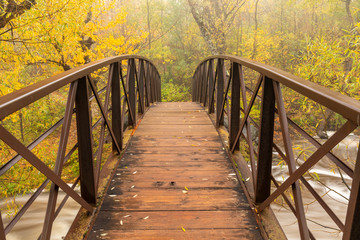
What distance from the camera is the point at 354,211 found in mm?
1005

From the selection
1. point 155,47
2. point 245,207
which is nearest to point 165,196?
point 245,207

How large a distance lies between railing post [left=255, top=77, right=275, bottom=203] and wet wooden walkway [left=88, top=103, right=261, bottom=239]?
0.69 ft

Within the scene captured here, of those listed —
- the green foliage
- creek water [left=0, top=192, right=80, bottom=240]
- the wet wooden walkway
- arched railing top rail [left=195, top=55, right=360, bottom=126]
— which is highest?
arched railing top rail [left=195, top=55, right=360, bottom=126]

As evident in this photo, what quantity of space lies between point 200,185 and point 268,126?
0.95 m

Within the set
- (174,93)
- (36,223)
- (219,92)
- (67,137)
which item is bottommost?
(36,223)

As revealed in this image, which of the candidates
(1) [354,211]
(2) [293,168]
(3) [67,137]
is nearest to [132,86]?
(3) [67,137]

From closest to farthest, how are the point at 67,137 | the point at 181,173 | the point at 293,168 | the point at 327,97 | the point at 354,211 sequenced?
the point at 354,211
the point at 327,97
the point at 293,168
the point at 67,137
the point at 181,173

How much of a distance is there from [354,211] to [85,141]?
1.79 meters

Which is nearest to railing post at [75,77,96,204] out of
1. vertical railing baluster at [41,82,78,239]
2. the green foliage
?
vertical railing baluster at [41,82,78,239]

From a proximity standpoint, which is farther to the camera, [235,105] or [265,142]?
[235,105]

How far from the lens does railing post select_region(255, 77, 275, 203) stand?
2.03 meters

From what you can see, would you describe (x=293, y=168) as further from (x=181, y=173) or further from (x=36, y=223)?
(x=36, y=223)

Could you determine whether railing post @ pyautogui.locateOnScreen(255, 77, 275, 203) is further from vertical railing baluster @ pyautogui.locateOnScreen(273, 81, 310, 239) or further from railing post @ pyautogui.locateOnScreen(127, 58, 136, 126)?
railing post @ pyautogui.locateOnScreen(127, 58, 136, 126)

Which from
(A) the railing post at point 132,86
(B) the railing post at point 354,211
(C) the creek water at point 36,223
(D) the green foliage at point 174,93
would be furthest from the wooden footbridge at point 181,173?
(D) the green foliage at point 174,93
